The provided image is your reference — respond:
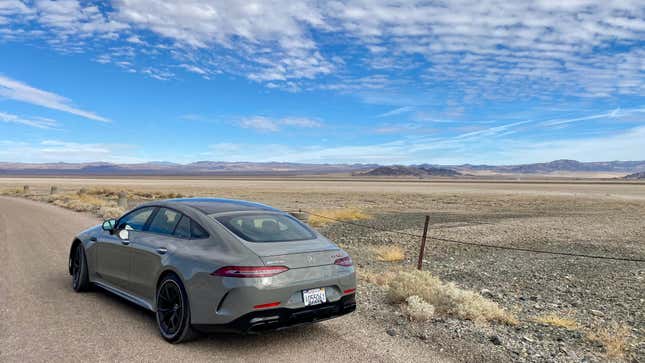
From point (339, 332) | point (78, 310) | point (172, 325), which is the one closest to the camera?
point (172, 325)

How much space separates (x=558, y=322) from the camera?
638 cm

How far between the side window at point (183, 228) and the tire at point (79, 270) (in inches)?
91.6

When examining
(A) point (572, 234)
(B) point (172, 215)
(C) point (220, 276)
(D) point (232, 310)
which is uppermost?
(B) point (172, 215)

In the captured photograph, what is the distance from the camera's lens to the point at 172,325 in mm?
5043

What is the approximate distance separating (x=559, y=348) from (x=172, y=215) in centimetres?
451

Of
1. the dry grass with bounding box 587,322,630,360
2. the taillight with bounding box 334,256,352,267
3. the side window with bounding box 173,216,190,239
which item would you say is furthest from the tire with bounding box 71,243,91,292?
the dry grass with bounding box 587,322,630,360

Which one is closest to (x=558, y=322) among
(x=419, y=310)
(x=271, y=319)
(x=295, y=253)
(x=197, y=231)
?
(x=419, y=310)

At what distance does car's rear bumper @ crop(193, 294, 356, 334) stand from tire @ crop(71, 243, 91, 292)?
2.91 m

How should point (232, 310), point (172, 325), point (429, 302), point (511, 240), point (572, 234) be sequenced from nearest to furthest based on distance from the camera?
point (232, 310)
point (172, 325)
point (429, 302)
point (511, 240)
point (572, 234)

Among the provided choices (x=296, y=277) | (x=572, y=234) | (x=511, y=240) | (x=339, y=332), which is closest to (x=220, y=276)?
(x=296, y=277)

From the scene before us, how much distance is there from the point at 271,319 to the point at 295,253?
66 centimetres

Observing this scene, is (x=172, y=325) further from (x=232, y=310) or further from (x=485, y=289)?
(x=485, y=289)

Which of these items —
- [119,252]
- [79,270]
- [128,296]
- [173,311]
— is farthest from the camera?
[79,270]

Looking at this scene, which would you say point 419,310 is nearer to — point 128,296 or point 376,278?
point 376,278
